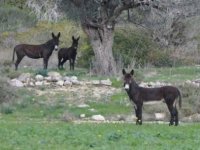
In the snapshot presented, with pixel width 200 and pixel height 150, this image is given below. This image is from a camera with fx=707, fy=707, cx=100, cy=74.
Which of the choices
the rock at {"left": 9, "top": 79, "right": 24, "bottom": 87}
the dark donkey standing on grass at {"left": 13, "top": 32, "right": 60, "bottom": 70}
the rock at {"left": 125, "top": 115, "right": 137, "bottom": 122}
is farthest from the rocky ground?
the dark donkey standing on grass at {"left": 13, "top": 32, "right": 60, "bottom": 70}

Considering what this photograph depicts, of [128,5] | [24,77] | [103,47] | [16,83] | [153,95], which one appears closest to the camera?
[153,95]

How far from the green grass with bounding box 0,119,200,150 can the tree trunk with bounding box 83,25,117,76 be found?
14.1 meters

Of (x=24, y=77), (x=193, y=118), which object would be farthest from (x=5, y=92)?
(x=193, y=118)

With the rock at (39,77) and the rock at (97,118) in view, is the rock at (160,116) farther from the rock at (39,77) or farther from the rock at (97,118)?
the rock at (39,77)

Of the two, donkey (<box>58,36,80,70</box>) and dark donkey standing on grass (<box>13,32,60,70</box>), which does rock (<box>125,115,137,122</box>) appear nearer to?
dark donkey standing on grass (<box>13,32,60,70</box>)

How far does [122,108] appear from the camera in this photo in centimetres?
2506

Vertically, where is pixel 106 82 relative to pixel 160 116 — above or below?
above

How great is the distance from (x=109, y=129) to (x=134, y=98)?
3210 mm

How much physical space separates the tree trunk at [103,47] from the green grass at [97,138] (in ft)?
46.2

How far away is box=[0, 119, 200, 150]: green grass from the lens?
1467 centimetres

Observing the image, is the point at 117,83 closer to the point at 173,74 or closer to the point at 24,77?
the point at 24,77

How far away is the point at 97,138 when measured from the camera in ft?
52.0

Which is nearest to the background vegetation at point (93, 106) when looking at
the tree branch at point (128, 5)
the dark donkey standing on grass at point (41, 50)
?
the dark donkey standing on grass at point (41, 50)

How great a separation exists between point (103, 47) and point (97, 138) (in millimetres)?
17463
